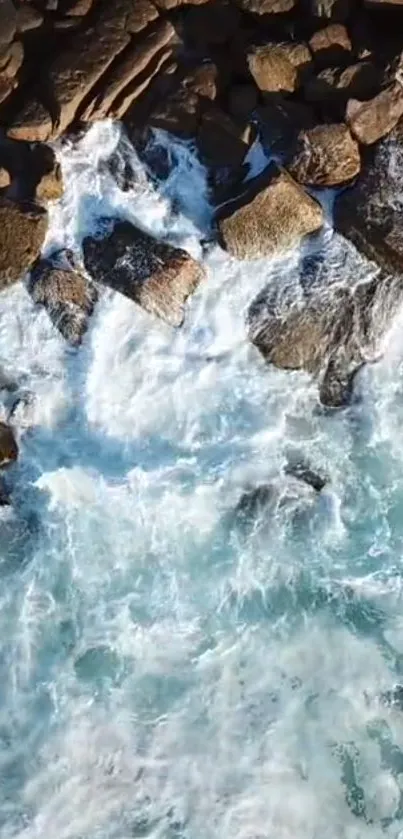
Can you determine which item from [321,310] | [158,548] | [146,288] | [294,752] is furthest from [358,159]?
[294,752]

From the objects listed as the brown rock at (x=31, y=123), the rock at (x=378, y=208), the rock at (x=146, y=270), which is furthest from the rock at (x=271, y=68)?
the brown rock at (x=31, y=123)

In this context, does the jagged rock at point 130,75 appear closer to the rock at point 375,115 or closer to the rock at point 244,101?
the rock at point 244,101

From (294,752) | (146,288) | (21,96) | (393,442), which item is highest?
(21,96)

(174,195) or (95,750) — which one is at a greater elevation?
(174,195)

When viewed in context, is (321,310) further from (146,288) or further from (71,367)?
(71,367)

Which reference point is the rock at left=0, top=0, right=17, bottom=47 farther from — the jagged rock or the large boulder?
the large boulder

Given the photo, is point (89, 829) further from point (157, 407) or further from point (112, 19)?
point (112, 19)

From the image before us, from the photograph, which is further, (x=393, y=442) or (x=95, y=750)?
(x=393, y=442)

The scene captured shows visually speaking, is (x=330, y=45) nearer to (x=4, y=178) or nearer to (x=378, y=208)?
(x=378, y=208)
